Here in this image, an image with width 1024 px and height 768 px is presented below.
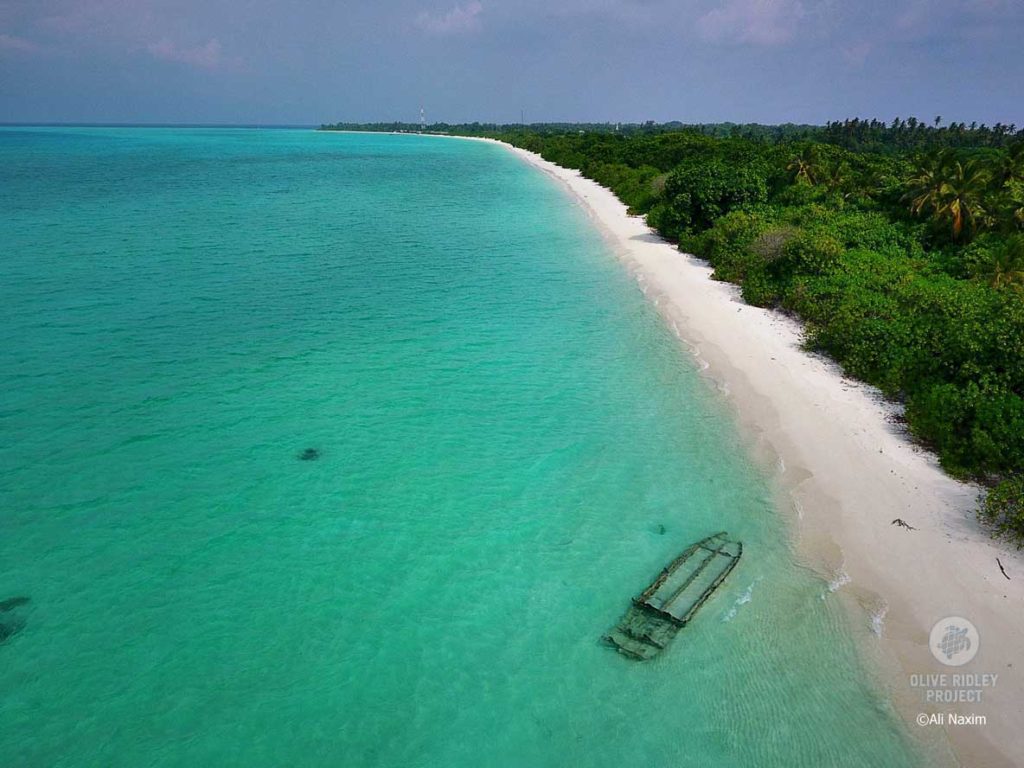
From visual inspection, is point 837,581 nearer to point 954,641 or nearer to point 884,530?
point 954,641

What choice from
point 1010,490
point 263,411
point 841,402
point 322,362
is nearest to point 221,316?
point 322,362

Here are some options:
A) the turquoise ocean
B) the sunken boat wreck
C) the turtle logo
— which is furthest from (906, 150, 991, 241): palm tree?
the sunken boat wreck

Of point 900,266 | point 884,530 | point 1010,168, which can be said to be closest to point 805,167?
point 1010,168

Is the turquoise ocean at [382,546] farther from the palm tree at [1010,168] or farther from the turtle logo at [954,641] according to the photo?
the palm tree at [1010,168]

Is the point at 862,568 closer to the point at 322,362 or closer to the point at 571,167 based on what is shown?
the point at 322,362

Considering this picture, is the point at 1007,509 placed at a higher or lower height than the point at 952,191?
lower

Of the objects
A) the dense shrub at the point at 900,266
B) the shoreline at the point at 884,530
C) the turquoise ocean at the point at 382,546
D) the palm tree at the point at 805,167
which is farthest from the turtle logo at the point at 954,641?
the palm tree at the point at 805,167
